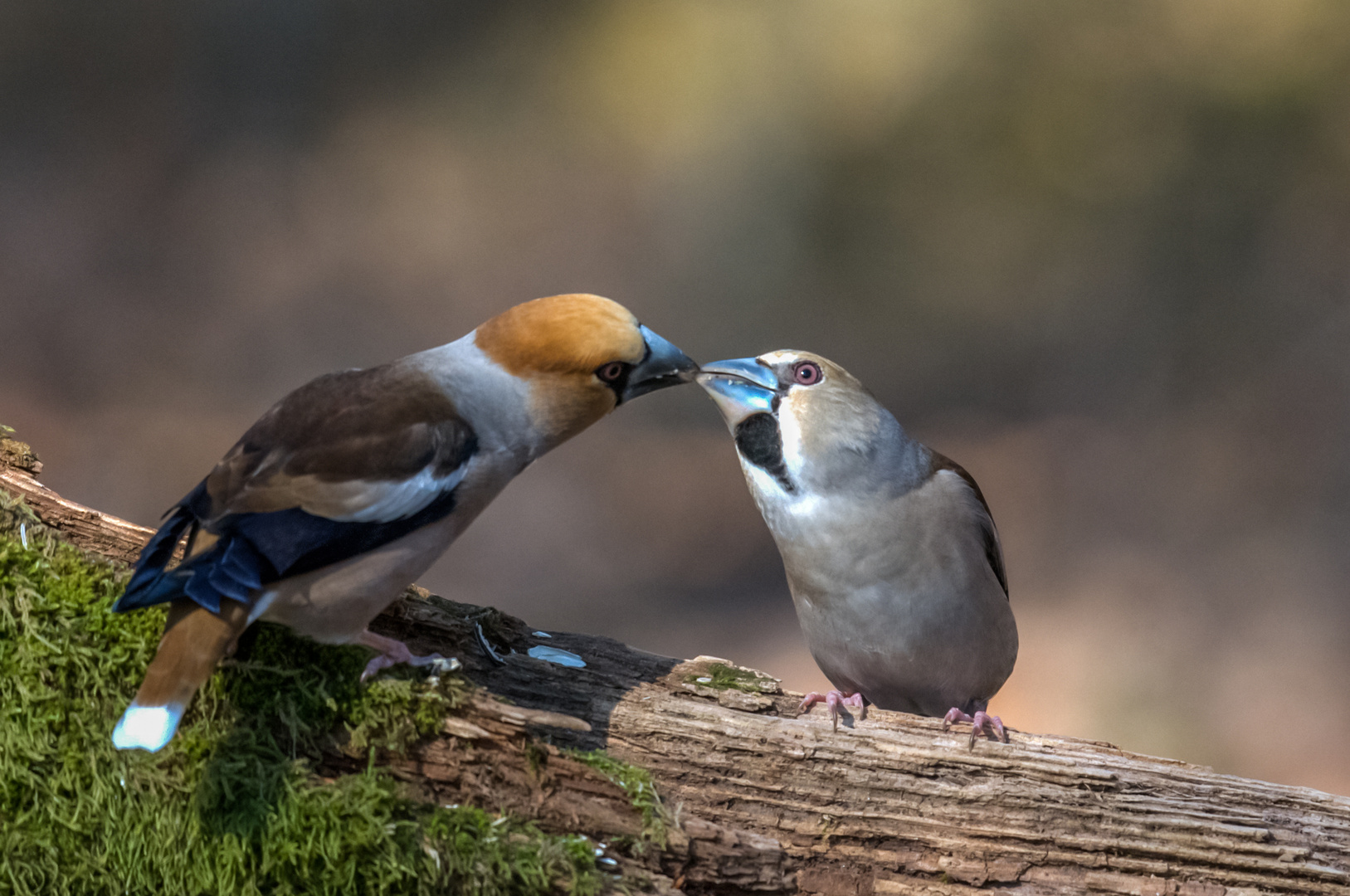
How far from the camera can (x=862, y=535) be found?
3.09 m

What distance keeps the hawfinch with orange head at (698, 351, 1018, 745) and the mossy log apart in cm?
27

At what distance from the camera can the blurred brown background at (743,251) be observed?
22.6ft

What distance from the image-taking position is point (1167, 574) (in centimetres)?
697

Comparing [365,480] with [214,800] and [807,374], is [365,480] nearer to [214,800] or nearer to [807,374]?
[214,800]

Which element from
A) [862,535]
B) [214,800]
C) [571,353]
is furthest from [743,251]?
[214,800]

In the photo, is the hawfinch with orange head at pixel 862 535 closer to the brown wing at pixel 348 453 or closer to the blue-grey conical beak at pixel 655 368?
the blue-grey conical beak at pixel 655 368

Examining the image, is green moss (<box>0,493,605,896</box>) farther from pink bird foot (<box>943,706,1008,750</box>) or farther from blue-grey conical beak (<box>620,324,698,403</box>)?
pink bird foot (<box>943,706,1008,750</box>)

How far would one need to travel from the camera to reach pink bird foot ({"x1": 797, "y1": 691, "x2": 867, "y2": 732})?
2.91 meters

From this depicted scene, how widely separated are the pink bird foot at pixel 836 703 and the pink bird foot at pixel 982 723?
0.83ft

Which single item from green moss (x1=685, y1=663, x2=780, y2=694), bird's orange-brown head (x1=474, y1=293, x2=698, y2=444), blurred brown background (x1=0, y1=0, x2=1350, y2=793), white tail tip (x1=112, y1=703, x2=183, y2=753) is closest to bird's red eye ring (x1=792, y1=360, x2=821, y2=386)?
bird's orange-brown head (x1=474, y1=293, x2=698, y2=444)

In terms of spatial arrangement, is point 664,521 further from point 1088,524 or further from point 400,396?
point 400,396

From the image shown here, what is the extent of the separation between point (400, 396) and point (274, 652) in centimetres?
70

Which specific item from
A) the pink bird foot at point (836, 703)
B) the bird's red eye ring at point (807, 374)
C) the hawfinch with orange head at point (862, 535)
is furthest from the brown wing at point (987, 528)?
the pink bird foot at point (836, 703)

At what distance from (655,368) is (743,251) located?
4.58m
